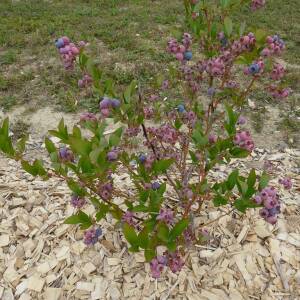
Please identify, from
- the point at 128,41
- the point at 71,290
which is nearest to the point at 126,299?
the point at 71,290

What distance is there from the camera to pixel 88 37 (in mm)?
8094

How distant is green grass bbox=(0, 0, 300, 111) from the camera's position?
6406 mm

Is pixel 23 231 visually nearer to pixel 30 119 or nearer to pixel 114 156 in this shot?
pixel 114 156

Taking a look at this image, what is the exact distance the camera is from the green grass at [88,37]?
21.0 feet

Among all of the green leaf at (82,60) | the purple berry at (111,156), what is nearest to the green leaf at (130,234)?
the purple berry at (111,156)

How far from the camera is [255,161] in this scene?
183 inches

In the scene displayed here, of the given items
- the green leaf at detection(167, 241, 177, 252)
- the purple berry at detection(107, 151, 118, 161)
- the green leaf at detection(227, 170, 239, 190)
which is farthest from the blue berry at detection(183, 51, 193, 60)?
the green leaf at detection(167, 241, 177, 252)

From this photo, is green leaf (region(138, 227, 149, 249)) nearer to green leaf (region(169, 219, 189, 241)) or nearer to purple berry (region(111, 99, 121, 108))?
green leaf (region(169, 219, 189, 241))

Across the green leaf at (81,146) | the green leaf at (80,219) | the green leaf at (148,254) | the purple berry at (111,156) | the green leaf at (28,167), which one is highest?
the green leaf at (81,146)

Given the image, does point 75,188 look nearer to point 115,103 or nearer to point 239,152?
point 115,103

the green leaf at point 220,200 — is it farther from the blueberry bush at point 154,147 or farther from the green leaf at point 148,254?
the green leaf at point 148,254

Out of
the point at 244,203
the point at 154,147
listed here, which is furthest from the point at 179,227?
the point at 154,147

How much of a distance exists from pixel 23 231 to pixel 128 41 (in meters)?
5.31

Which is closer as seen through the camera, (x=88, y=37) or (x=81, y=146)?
(x=81, y=146)
